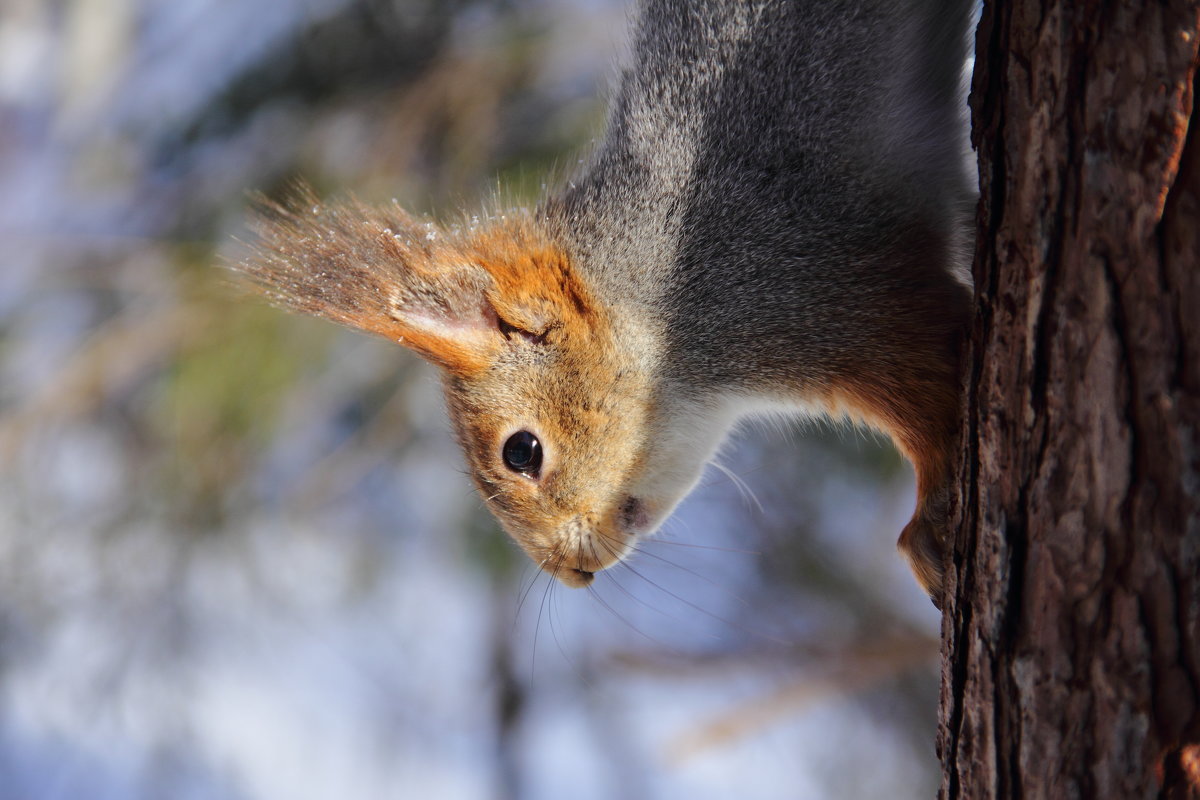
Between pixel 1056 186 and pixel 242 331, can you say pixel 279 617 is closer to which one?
pixel 242 331

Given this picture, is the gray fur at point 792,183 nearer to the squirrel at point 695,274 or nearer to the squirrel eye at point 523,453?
the squirrel at point 695,274

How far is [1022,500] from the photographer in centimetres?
74

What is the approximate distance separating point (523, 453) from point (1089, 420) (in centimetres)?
92

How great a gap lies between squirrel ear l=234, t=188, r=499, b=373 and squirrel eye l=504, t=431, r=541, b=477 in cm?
12

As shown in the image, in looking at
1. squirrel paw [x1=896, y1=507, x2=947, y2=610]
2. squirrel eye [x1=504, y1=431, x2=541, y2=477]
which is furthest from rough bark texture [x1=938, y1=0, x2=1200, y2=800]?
squirrel eye [x1=504, y1=431, x2=541, y2=477]

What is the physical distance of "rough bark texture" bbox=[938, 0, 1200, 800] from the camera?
0.65m

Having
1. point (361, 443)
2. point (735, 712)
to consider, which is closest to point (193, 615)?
point (361, 443)

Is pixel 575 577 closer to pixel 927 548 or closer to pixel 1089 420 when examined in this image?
pixel 927 548

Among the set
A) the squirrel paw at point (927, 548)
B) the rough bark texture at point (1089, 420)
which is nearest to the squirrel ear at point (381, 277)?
the squirrel paw at point (927, 548)

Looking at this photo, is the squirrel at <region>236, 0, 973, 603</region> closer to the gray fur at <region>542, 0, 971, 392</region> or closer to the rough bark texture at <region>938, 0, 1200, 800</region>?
the gray fur at <region>542, 0, 971, 392</region>

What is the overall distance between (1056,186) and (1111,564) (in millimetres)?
261

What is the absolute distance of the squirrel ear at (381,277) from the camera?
137cm

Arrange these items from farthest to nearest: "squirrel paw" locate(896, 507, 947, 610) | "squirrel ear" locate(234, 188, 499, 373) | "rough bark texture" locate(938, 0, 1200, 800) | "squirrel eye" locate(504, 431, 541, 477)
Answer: "squirrel eye" locate(504, 431, 541, 477) < "squirrel ear" locate(234, 188, 499, 373) < "squirrel paw" locate(896, 507, 947, 610) < "rough bark texture" locate(938, 0, 1200, 800)

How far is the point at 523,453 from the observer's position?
1503 millimetres
